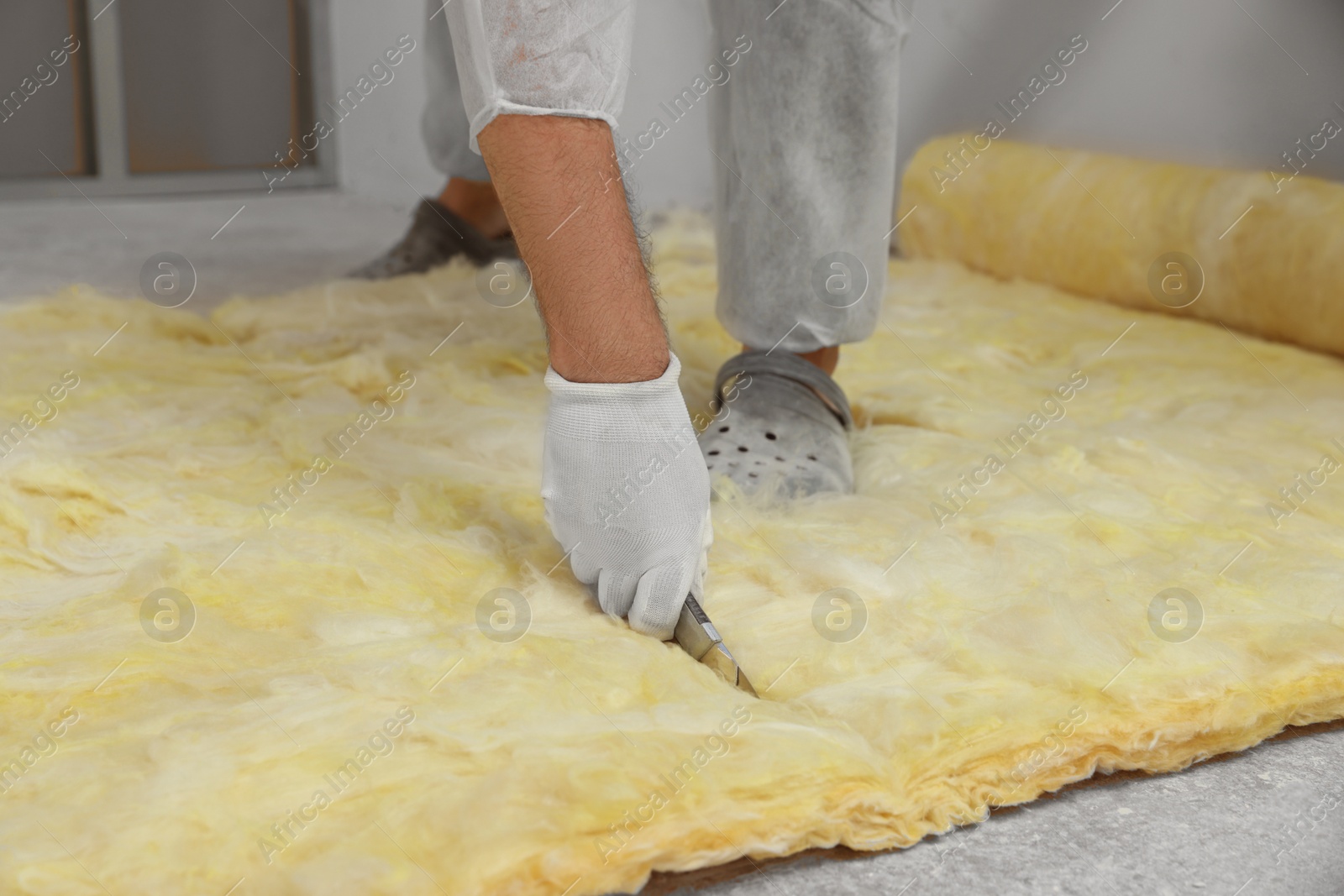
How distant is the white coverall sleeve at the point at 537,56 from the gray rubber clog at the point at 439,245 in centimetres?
114

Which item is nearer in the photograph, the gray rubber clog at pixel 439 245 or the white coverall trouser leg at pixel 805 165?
the white coverall trouser leg at pixel 805 165

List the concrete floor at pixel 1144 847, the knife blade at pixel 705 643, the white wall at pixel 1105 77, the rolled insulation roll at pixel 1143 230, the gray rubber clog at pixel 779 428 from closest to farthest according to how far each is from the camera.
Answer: the concrete floor at pixel 1144 847 < the knife blade at pixel 705 643 < the gray rubber clog at pixel 779 428 < the rolled insulation roll at pixel 1143 230 < the white wall at pixel 1105 77

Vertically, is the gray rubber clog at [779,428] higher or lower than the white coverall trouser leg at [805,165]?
lower

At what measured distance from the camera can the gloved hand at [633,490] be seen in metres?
0.85

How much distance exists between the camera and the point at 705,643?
0.82 m

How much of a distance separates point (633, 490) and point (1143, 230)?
1.31m

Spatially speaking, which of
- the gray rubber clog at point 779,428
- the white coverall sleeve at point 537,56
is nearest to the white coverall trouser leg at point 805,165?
the gray rubber clog at point 779,428

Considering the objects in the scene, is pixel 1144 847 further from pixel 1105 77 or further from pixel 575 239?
pixel 1105 77

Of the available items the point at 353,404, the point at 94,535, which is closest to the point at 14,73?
the point at 353,404

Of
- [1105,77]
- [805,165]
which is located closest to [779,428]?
[805,165]

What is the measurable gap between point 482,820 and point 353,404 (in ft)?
2.60

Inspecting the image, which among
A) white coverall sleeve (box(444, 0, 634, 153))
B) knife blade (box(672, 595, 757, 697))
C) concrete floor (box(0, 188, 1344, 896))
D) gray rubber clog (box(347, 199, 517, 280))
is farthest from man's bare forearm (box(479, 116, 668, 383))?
gray rubber clog (box(347, 199, 517, 280))

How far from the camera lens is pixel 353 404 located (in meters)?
1.32

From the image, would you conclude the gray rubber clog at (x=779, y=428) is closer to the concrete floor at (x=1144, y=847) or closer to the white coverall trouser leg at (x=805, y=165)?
the white coverall trouser leg at (x=805, y=165)
